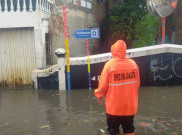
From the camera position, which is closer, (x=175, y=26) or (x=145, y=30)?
(x=145, y=30)

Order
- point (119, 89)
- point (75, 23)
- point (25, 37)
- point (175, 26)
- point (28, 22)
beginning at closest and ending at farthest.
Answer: point (119, 89)
point (28, 22)
point (25, 37)
point (75, 23)
point (175, 26)

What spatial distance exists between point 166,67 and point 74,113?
406 centimetres

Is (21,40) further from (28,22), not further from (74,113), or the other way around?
(74,113)

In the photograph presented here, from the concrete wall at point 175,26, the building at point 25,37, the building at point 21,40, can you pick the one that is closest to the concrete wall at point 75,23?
the building at point 25,37

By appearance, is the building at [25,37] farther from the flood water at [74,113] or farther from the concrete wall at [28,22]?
the flood water at [74,113]

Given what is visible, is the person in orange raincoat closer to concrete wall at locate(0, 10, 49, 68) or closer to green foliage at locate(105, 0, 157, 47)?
concrete wall at locate(0, 10, 49, 68)

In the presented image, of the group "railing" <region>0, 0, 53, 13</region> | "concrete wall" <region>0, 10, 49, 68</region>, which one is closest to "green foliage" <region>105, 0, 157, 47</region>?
"concrete wall" <region>0, 10, 49, 68</region>

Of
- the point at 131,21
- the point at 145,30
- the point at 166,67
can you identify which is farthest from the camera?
the point at 145,30

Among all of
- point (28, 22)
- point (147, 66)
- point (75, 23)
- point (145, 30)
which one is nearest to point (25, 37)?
point (28, 22)

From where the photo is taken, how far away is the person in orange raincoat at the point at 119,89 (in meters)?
3.69

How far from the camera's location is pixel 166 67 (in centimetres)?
859

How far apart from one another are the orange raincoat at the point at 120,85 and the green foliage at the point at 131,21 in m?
13.1

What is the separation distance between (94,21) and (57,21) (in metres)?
5.96

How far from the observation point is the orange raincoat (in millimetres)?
3689
